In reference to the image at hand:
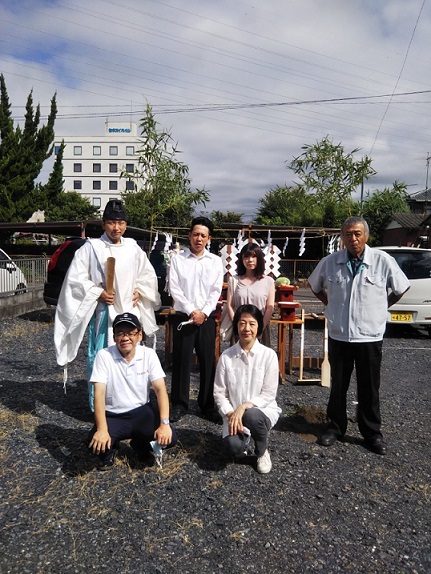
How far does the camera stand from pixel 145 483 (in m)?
3.12

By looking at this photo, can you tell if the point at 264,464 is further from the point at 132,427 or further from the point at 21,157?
the point at 21,157

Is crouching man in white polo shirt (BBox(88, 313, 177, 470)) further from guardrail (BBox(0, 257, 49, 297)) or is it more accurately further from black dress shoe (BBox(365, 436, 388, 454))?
guardrail (BBox(0, 257, 49, 297))

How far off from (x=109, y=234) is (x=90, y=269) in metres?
0.33

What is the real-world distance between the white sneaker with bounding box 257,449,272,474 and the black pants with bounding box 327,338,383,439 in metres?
0.78

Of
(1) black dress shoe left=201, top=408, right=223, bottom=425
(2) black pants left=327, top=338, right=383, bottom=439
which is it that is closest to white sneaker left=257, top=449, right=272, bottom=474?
(2) black pants left=327, top=338, right=383, bottom=439

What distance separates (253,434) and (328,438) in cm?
81

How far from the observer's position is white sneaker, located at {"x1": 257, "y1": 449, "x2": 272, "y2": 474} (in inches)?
129

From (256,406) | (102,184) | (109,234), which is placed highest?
(102,184)

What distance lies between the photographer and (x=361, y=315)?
3674 millimetres

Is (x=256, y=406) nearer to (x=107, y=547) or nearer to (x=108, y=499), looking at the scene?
(x=108, y=499)

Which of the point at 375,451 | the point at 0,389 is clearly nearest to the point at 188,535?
the point at 375,451

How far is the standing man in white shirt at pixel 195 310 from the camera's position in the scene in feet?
14.0

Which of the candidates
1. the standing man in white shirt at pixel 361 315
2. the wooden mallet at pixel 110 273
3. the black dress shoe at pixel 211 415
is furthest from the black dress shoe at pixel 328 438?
the wooden mallet at pixel 110 273

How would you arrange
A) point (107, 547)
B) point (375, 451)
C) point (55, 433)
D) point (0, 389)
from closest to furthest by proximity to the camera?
point (107, 547) < point (375, 451) < point (55, 433) < point (0, 389)
